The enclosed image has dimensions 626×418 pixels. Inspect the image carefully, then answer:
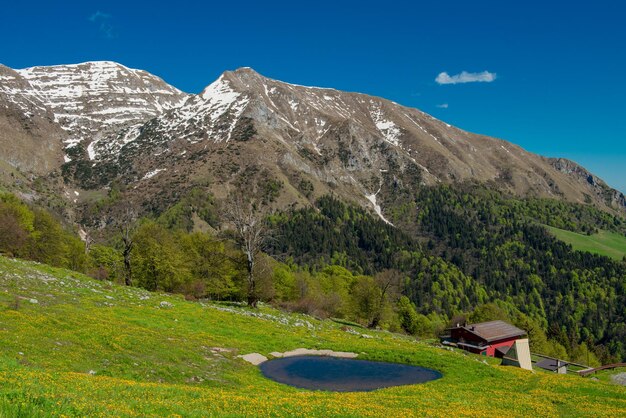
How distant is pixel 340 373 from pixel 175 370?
525 inches

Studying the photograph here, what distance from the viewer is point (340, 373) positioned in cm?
3297

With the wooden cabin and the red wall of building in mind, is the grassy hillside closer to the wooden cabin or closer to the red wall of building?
the wooden cabin

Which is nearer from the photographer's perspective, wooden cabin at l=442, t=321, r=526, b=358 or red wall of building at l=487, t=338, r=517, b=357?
wooden cabin at l=442, t=321, r=526, b=358

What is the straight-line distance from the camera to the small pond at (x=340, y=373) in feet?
98.3

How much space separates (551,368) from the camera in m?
69.6

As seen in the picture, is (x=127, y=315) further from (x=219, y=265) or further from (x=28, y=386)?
(x=219, y=265)

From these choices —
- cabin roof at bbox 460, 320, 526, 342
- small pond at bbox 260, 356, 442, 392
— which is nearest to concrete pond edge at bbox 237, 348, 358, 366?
small pond at bbox 260, 356, 442, 392

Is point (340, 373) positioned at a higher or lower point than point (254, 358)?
lower

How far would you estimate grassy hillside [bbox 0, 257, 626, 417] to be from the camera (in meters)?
15.5

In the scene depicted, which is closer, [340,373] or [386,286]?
[340,373]

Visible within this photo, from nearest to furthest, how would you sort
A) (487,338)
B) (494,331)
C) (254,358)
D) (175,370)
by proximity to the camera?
(175,370) < (254,358) < (487,338) < (494,331)

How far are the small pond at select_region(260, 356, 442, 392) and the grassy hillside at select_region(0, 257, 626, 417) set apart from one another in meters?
1.57

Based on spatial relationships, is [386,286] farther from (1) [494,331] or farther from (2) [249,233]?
(2) [249,233]

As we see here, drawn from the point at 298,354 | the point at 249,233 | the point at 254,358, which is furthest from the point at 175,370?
the point at 249,233
